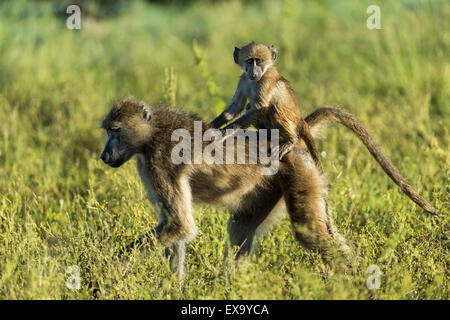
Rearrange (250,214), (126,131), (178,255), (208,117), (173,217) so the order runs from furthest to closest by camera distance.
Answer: (208,117) < (250,214) < (178,255) < (126,131) < (173,217)

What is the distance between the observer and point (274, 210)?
373cm

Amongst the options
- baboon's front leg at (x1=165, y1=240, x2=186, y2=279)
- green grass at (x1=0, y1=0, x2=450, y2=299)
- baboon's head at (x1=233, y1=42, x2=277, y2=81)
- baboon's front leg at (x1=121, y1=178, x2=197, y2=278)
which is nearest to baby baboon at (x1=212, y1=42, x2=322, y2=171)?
baboon's head at (x1=233, y1=42, x2=277, y2=81)

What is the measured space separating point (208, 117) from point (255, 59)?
3199 millimetres

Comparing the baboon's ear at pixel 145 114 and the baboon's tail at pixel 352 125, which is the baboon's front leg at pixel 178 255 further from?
the baboon's tail at pixel 352 125

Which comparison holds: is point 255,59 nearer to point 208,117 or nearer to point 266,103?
point 266,103

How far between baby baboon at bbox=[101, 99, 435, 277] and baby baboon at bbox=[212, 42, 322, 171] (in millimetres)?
85

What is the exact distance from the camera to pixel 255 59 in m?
3.76

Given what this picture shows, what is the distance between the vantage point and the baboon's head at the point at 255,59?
12.1 feet

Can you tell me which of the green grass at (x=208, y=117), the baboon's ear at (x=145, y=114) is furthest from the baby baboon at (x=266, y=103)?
the green grass at (x=208, y=117)

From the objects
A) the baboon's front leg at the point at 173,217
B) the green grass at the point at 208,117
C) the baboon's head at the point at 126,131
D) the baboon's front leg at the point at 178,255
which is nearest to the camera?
the green grass at the point at 208,117

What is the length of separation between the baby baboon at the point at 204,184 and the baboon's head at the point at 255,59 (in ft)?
1.34

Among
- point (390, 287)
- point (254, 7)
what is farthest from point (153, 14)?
point (390, 287)

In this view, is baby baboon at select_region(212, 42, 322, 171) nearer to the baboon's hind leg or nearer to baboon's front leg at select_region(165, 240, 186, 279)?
the baboon's hind leg

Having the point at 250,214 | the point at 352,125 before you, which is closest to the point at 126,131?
the point at 250,214
